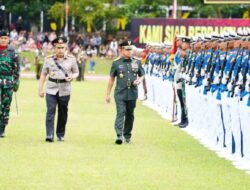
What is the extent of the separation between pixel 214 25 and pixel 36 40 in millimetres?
22502

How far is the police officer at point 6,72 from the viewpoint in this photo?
813 inches

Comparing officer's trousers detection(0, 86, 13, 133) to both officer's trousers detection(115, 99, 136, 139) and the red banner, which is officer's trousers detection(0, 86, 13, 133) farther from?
the red banner

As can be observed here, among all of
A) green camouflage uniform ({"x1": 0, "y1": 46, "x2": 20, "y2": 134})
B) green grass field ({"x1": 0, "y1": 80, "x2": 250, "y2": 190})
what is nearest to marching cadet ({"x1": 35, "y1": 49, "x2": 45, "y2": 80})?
green grass field ({"x1": 0, "y1": 80, "x2": 250, "y2": 190})

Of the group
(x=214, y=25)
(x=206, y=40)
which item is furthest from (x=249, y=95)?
(x=214, y=25)

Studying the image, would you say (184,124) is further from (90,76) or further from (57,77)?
(90,76)

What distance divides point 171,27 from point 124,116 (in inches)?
1486

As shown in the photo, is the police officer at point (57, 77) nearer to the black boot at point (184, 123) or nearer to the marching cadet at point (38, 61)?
the black boot at point (184, 123)

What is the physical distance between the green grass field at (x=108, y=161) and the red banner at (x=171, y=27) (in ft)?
104

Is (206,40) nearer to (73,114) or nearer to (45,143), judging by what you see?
(45,143)

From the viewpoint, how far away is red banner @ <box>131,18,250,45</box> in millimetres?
57406

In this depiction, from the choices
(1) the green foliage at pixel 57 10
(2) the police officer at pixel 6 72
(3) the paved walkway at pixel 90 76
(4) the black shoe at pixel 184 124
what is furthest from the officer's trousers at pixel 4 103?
(1) the green foliage at pixel 57 10

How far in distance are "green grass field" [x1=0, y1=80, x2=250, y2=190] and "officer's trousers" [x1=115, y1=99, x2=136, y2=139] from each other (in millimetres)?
276

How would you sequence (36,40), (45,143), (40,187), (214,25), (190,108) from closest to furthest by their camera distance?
(40,187) → (45,143) → (190,108) → (214,25) → (36,40)

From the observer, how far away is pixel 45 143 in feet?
65.2
